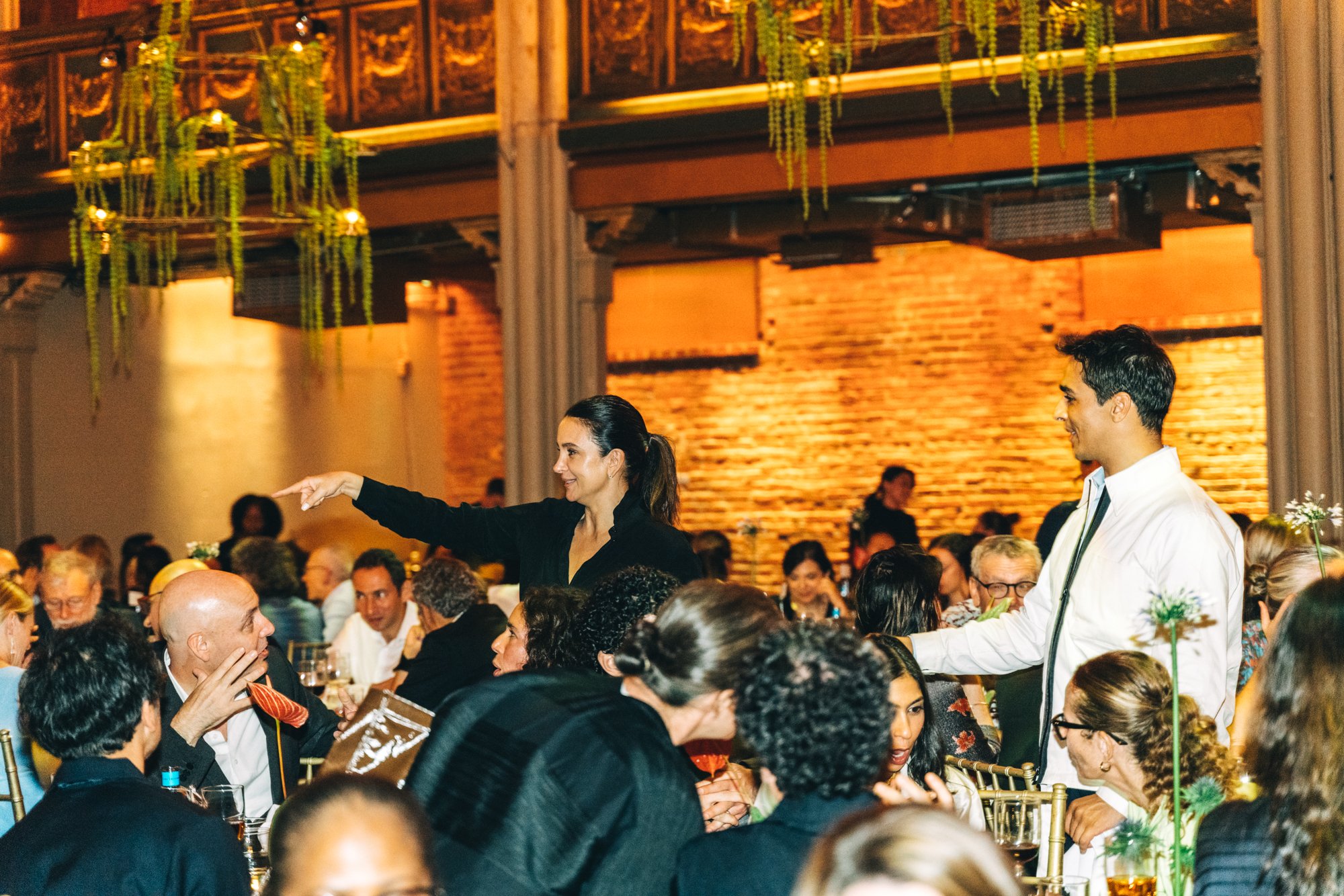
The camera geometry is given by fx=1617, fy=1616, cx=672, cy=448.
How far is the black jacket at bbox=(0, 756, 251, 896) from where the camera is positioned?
2422 millimetres

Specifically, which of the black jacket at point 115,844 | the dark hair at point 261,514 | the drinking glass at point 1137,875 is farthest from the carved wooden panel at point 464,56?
the drinking glass at point 1137,875

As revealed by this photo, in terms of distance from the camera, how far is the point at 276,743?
13.8 ft

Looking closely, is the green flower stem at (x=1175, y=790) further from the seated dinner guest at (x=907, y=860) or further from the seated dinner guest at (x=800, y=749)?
the seated dinner guest at (x=907, y=860)

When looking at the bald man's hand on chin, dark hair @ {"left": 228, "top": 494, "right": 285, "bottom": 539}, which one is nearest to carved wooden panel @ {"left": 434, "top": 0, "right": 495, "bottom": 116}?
dark hair @ {"left": 228, "top": 494, "right": 285, "bottom": 539}

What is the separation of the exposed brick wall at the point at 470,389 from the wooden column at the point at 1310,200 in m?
7.30

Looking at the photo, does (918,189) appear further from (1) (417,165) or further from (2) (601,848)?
(2) (601,848)

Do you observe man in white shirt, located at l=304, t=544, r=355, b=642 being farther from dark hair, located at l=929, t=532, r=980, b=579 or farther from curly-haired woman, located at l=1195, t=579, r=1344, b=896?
curly-haired woman, located at l=1195, t=579, r=1344, b=896

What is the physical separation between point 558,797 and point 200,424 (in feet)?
35.0

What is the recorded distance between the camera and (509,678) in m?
2.35

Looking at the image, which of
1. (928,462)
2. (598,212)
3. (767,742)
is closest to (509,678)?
(767,742)

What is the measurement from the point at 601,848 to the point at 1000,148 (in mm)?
6457

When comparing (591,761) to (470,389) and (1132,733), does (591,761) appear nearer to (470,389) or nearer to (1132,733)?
(1132,733)

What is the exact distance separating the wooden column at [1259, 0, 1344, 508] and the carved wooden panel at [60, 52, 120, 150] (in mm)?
6836

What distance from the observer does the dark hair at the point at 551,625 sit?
10.9 ft
